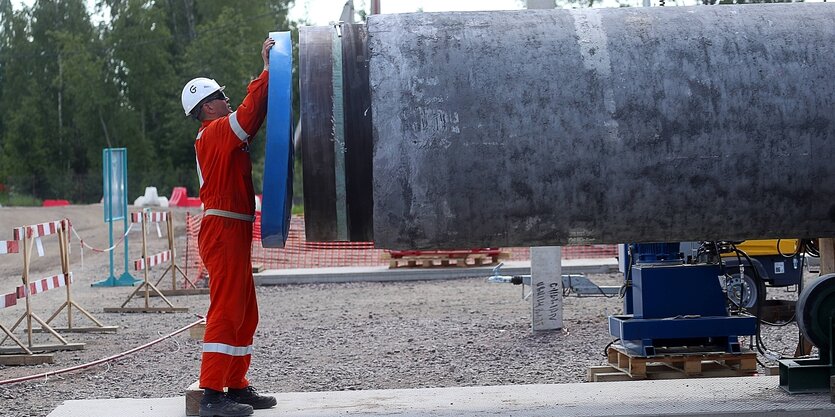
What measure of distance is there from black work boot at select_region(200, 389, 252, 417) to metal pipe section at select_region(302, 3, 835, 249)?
1.39m

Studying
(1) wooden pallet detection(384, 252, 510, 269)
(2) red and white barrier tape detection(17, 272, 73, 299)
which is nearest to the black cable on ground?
(2) red and white barrier tape detection(17, 272, 73, 299)

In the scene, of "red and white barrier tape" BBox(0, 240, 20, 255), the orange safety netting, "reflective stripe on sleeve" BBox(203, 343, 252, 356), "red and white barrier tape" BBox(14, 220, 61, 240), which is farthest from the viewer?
the orange safety netting

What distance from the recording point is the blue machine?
8023 millimetres

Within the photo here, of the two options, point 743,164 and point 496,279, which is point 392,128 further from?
point 496,279

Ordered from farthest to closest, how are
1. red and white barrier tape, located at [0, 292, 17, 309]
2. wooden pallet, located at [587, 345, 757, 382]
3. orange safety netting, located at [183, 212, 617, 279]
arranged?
orange safety netting, located at [183, 212, 617, 279]
red and white barrier tape, located at [0, 292, 17, 309]
wooden pallet, located at [587, 345, 757, 382]

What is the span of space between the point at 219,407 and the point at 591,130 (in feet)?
8.12

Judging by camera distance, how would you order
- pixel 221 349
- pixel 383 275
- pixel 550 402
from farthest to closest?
Answer: pixel 383 275, pixel 550 402, pixel 221 349

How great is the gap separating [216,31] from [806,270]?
1892 inches

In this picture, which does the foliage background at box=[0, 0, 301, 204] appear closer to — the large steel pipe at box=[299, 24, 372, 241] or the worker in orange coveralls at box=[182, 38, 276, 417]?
the worker in orange coveralls at box=[182, 38, 276, 417]

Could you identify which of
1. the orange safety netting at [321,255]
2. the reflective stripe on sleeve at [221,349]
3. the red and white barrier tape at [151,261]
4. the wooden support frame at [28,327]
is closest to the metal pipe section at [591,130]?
the reflective stripe on sleeve at [221,349]

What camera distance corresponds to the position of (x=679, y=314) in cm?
816

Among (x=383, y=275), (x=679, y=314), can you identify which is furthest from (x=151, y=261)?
(x=679, y=314)

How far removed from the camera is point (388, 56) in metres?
5.28

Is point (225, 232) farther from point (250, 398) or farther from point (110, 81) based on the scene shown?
point (110, 81)
